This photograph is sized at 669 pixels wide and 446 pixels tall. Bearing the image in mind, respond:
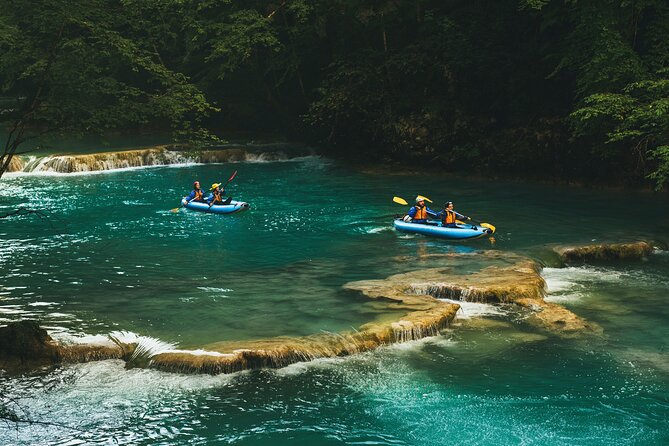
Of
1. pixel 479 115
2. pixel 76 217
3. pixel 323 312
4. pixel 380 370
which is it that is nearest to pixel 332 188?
pixel 479 115

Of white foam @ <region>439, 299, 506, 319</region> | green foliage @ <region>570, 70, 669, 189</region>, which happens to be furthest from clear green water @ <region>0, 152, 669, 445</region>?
green foliage @ <region>570, 70, 669, 189</region>

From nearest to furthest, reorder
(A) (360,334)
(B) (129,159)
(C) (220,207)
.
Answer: (A) (360,334) → (C) (220,207) → (B) (129,159)

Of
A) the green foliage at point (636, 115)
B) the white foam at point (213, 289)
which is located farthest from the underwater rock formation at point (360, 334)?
the green foliage at point (636, 115)

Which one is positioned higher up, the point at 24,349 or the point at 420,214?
the point at 420,214

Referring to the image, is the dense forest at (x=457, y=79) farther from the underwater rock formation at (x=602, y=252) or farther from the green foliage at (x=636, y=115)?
the underwater rock formation at (x=602, y=252)

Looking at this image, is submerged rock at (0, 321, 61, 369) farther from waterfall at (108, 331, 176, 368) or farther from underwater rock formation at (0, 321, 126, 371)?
waterfall at (108, 331, 176, 368)

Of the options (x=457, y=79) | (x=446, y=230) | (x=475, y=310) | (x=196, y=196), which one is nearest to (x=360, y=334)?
(x=475, y=310)

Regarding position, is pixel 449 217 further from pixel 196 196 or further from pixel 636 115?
pixel 196 196

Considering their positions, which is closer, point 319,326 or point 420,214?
point 319,326
